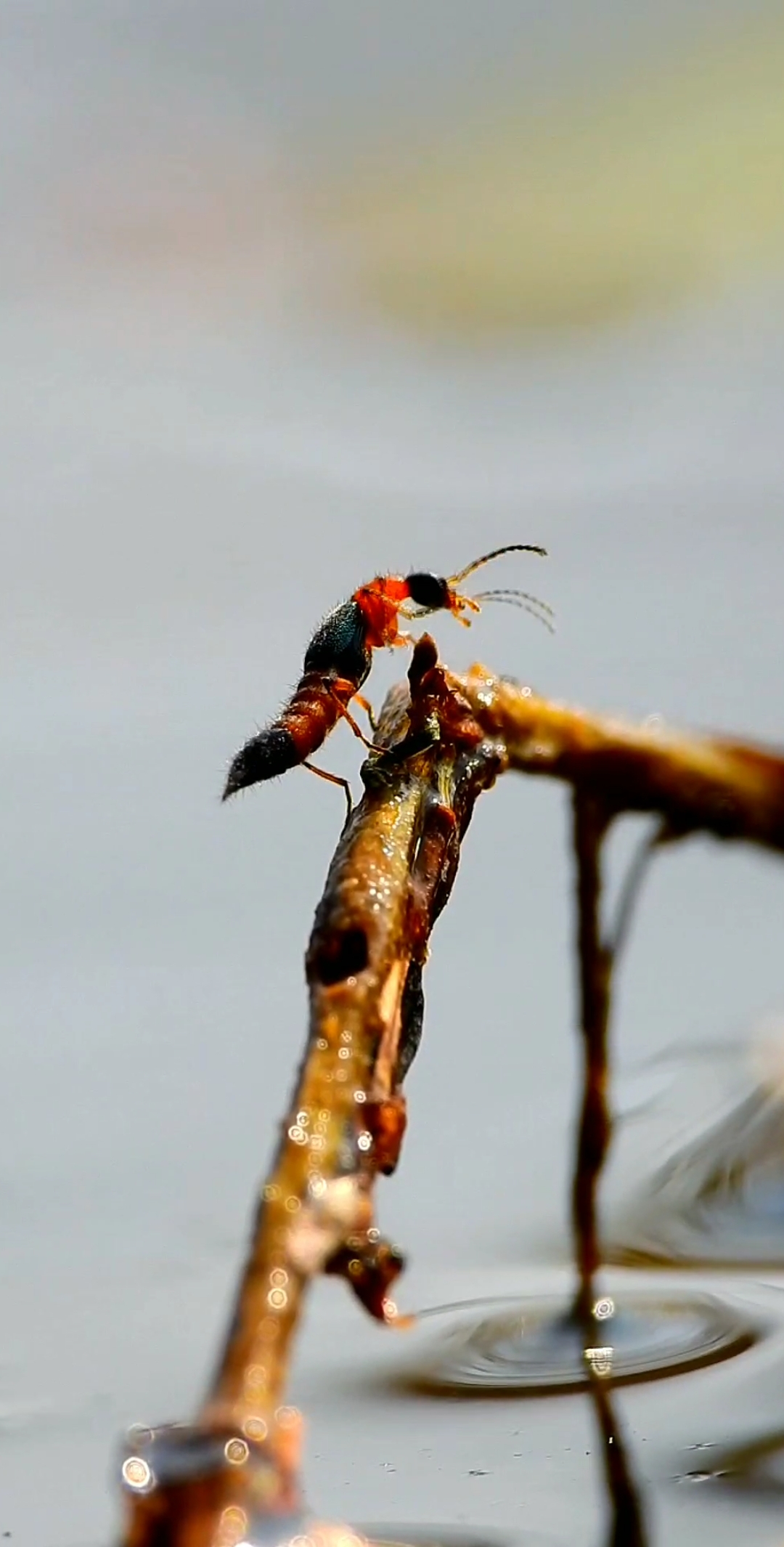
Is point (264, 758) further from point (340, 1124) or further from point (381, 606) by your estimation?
point (340, 1124)

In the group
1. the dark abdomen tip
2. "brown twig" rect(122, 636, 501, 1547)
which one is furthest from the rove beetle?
"brown twig" rect(122, 636, 501, 1547)

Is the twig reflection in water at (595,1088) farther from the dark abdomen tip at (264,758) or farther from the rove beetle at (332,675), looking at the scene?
the dark abdomen tip at (264,758)

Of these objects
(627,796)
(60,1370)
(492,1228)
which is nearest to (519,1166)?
(492,1228)

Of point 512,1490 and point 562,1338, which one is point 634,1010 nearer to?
point 562,1338

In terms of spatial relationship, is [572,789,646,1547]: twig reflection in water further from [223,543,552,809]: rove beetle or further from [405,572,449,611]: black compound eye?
[405,572,449,611]: black compound eye

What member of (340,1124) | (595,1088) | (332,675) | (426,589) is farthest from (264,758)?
(340,1124)

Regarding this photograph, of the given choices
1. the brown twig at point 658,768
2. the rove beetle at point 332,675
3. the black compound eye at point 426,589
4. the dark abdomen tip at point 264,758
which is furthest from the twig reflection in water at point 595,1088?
the black compound eye at point 426,589
